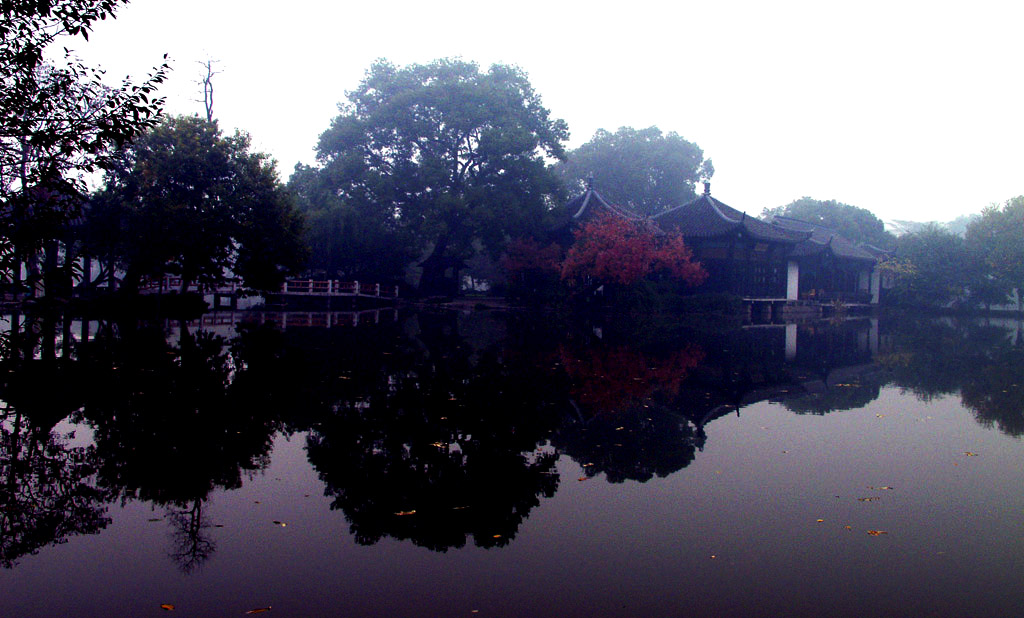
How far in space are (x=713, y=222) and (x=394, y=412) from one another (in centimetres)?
3143

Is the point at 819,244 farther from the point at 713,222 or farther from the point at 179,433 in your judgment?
the point at 179,433

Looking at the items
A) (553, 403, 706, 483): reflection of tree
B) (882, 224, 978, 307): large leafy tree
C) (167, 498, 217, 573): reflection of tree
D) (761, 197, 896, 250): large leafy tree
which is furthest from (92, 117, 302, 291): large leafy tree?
(761, 197, 896, 250): large leafy tree

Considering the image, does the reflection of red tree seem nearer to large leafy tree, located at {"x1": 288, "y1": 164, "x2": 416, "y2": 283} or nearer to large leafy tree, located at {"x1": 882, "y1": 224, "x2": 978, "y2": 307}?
large leafy tree, located at {"x1": 288, "y1": 164, "x2": 416, "y2": 283}

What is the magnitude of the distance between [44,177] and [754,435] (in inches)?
287

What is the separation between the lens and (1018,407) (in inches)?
359

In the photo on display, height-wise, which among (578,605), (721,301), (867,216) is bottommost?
(578,605)

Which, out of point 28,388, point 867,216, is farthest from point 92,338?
point 867,216

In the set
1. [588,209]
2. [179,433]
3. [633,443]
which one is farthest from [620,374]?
[588,209]

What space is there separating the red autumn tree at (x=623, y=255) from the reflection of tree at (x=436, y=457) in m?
20.8

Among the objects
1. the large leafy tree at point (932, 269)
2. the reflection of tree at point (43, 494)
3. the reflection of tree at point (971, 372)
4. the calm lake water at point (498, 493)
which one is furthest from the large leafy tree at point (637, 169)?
the reflection of tree at point (43, 494)

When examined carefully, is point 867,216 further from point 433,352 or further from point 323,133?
point 433,352

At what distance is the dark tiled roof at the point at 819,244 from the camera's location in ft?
138

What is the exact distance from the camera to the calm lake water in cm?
376

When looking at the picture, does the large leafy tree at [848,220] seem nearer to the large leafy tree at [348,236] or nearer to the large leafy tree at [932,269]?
the large leafy tree at [932,269]
